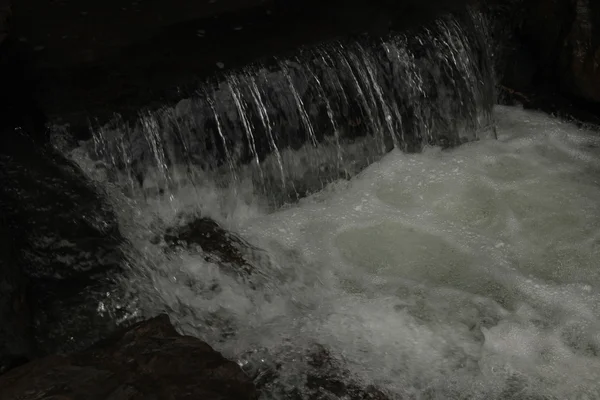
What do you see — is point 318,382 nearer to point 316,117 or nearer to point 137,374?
point 137,374

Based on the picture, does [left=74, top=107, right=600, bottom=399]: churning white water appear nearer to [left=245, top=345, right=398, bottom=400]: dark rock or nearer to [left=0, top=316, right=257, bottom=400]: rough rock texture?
[left=245, top=345, right=398, bottom=400]: dark rock

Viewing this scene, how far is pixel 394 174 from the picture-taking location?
4367 mm

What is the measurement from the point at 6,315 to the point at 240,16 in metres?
2.62

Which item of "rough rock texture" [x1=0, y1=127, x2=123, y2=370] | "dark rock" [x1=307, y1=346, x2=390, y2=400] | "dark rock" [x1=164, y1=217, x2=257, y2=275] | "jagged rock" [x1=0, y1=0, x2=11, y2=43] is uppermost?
"jagged rock" [x1=0, y1=0, x2=11, y2=43]

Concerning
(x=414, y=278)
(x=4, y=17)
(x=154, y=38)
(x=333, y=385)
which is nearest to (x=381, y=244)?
(x=414, y=278)

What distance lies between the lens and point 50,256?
3.02m

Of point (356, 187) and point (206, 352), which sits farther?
point (356, 187)

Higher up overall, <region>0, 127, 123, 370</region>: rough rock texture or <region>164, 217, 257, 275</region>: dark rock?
<region>0, 127, 123, 370</region>: rough rock texture

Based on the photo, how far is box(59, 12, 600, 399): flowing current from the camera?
9.83 feet

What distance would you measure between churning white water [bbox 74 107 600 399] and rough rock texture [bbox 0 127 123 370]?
7.0 inches

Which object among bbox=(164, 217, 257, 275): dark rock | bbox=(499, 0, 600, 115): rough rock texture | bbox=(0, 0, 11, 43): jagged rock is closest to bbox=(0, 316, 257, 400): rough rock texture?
bbox=(164, 217, 257, 275): dark rock

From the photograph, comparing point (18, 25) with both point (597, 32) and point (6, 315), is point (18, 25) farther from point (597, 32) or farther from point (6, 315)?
point (597, 32)

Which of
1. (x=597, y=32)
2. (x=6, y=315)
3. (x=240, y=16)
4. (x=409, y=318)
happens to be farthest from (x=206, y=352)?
(x=597, y=32)

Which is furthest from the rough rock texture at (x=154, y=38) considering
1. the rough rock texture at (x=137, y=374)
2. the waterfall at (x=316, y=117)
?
the rough rock texture at (x=137, y=374)
